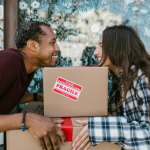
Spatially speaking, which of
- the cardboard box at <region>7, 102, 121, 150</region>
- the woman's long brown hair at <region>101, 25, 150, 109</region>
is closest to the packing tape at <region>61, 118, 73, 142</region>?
the cardboard box at <region>7, 102, 121, 150</region>

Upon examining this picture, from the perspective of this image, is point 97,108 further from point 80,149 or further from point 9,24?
point 9,24

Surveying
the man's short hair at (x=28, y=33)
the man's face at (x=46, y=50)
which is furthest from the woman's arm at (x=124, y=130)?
the man's short hair at (x=28, y=33)

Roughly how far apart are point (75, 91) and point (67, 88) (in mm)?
50

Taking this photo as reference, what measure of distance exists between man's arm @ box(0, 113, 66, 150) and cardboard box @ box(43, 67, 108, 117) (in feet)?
0.37

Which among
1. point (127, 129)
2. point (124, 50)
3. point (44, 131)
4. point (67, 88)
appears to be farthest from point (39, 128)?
point (124, 50)

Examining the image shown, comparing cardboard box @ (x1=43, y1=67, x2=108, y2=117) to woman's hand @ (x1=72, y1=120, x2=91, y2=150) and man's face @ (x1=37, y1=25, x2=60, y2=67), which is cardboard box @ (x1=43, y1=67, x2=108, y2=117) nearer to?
woman's hand @ (x1=72, y1=120, x2=91, y2=150)

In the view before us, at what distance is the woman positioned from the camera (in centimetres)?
75

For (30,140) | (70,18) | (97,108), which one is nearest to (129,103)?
(97,108)

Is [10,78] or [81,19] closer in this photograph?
[10,78]

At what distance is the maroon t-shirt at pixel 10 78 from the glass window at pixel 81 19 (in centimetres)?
80

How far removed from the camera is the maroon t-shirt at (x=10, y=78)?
0.83 m

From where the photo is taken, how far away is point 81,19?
175cm

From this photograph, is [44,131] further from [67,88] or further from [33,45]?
[33,45]

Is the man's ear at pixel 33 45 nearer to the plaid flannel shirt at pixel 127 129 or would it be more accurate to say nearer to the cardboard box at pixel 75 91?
the cardboard box at pixel 75 91
